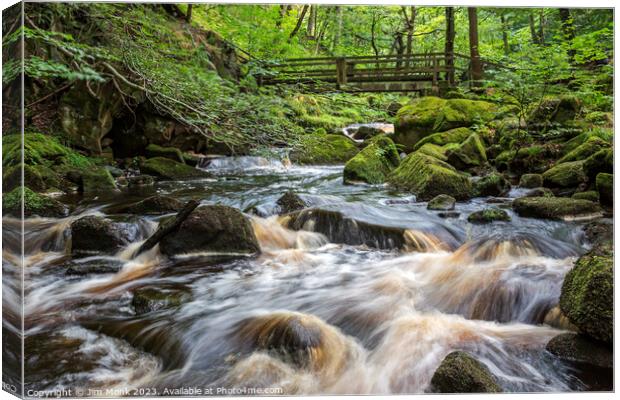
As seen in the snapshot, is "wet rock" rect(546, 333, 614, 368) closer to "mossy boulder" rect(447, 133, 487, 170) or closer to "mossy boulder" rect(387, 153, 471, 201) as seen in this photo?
"mossy boulder" rect(387, 153, 471, 201)

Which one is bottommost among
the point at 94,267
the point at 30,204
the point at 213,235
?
the point at 94,267

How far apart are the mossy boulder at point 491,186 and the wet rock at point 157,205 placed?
8.01 feet

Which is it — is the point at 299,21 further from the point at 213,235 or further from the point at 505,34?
the point at 213,235

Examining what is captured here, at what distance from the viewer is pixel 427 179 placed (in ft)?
12.5

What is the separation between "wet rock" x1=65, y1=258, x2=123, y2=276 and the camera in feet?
9.80

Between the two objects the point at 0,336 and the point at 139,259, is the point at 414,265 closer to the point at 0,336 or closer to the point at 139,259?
the point at 139,259

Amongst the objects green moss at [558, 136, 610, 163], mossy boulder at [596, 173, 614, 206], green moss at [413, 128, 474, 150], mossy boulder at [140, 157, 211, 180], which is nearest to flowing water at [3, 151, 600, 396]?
mossy boulder at [140, 157, 211, 180]

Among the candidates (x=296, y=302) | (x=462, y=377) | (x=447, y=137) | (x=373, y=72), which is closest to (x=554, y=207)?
(x=447, y=137)

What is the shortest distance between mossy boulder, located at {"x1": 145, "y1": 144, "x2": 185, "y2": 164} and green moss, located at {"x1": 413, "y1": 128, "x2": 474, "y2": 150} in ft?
7.34

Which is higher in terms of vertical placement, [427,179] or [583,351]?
[427,179]

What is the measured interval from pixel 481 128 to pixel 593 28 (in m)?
1.70

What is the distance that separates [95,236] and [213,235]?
0.80 m

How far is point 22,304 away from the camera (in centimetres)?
214

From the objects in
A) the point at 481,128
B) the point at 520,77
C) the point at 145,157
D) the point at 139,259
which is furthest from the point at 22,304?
the point at 481,128
